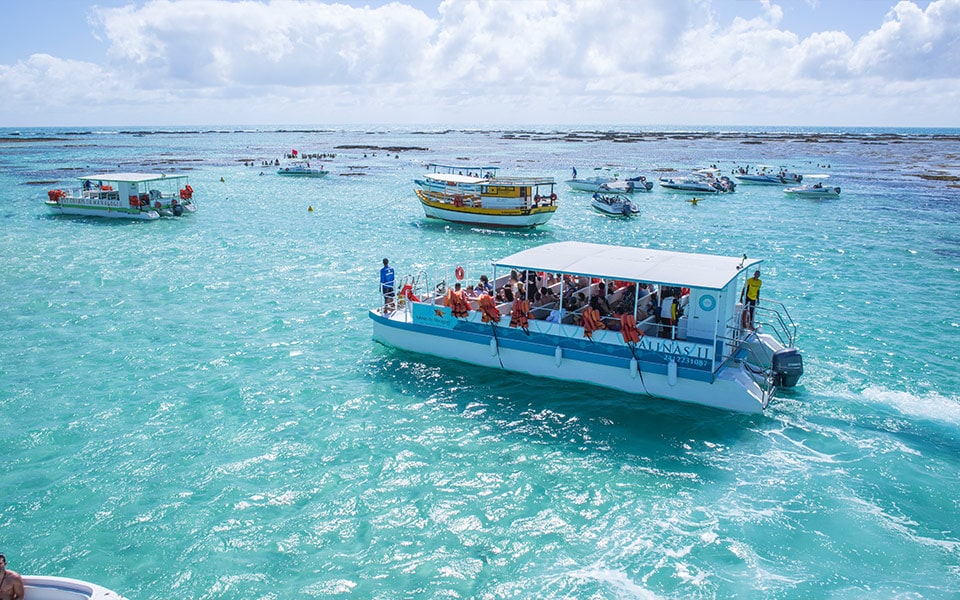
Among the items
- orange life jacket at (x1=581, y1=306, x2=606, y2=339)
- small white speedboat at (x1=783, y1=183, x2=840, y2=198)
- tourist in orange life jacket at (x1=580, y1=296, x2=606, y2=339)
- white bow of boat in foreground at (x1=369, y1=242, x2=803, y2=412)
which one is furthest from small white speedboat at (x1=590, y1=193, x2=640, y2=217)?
orange life jacket at (x1=581, y1=306, x2=606, y2=339)

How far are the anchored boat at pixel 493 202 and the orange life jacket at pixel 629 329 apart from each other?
2907 cm

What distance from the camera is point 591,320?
19.2 meters

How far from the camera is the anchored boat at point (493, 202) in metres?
48.2

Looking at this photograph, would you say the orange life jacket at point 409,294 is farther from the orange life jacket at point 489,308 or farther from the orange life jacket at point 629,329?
the orange life jacket at point 629,329

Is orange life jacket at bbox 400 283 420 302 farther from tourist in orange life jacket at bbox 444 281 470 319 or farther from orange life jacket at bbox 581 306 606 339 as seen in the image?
orange life jacket at bbox 581 306 606 339

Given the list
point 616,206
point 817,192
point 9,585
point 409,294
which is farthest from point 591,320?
point 817,192

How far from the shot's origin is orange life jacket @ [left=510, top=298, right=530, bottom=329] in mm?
20047

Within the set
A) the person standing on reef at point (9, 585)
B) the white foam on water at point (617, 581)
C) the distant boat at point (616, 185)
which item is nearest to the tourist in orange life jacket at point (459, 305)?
the white foam on water at point (617, 581)

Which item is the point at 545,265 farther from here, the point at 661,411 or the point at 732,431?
the point at 732,431

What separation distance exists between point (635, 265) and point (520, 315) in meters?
3.75

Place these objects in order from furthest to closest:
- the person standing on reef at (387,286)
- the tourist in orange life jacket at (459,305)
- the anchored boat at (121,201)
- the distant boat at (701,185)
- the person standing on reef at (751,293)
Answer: the distant boat at (701,185)
the anchored boat at (121,201)
the person standing on reef at (387,286)
the tourist in orange life jacket at (459,305)
the person standing on reef at (751,293)

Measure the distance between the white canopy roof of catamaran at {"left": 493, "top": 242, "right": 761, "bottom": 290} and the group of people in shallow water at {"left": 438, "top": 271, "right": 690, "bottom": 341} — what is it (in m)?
0.64

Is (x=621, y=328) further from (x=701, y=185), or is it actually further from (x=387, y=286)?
(x=701, y=185)

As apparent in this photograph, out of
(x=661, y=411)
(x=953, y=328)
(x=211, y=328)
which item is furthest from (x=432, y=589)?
(x=953, y=328)
